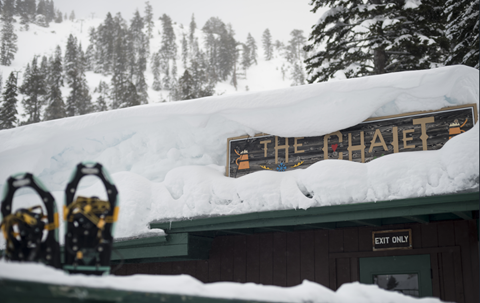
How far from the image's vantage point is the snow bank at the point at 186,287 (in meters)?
2.43

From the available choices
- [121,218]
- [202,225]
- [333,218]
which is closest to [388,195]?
[333,218]

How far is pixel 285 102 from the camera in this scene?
6473 millimetres

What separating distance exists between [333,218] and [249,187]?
1227mm

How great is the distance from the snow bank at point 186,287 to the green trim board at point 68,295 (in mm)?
22

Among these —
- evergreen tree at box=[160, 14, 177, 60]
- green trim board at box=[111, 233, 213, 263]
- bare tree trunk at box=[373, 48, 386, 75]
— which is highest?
evergreen tree at box=[160, 14, 177, 60]

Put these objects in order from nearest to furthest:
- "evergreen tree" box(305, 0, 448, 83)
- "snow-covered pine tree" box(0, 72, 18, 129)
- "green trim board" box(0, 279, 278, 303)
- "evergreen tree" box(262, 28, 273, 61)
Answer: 1. "green trim board" box(0, 279, 278, 303)
2. "evergreen tree" box(305, 0, 448, 83)
3. "snow-covered pine tree" box(0, 72, 18, 129)
4. "evergreen tree" box(262, 28, 273, 61)

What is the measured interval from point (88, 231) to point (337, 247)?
13.9 ft

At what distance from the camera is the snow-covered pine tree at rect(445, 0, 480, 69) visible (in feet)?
37.0

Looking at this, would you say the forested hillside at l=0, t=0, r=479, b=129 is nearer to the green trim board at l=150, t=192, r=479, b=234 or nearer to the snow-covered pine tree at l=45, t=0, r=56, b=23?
the snow-covered pine tree at l=45, t=0, r=56, b=23

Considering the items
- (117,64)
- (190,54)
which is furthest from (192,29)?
(117,64)

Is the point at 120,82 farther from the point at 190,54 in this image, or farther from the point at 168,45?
the point at 190,54

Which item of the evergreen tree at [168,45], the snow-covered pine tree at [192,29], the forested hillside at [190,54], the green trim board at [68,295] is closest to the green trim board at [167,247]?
the green trim board at [68,295]

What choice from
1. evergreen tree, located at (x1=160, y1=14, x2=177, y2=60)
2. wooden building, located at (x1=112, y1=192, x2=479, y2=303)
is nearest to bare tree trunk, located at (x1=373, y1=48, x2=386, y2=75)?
wooden building, located at (x1=112, y1=192, x2=479, y2=303)

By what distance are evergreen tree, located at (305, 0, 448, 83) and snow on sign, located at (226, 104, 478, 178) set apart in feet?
19.2
